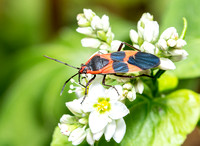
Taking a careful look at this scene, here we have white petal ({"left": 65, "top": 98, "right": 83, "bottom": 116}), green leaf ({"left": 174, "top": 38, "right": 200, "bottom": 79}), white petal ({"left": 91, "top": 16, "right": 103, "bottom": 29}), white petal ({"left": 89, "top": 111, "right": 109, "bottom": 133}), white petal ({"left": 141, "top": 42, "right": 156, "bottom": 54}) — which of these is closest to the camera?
Answer: white petal ({"left": 89, "top": 111, "right": 109, "bottom": 133})

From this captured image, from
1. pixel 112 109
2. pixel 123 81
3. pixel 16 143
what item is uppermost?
pixel 123 81

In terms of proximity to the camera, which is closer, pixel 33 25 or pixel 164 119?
pixel 164 119

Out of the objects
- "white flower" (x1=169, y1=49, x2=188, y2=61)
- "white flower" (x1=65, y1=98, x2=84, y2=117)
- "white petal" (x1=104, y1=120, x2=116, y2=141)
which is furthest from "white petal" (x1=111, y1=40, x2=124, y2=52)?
"white petal" (x1=104, y1=120, x2=116, y2=141)

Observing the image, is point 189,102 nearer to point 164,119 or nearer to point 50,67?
point 164,119

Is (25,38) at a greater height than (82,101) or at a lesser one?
lesser

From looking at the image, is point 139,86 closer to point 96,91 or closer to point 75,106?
point 96,91

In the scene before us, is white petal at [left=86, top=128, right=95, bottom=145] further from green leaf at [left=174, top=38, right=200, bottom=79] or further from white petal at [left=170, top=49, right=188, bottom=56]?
green leaf at [left=174, top=38, right=200, bottom=79]

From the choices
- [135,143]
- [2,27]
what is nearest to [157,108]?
[135,143]
